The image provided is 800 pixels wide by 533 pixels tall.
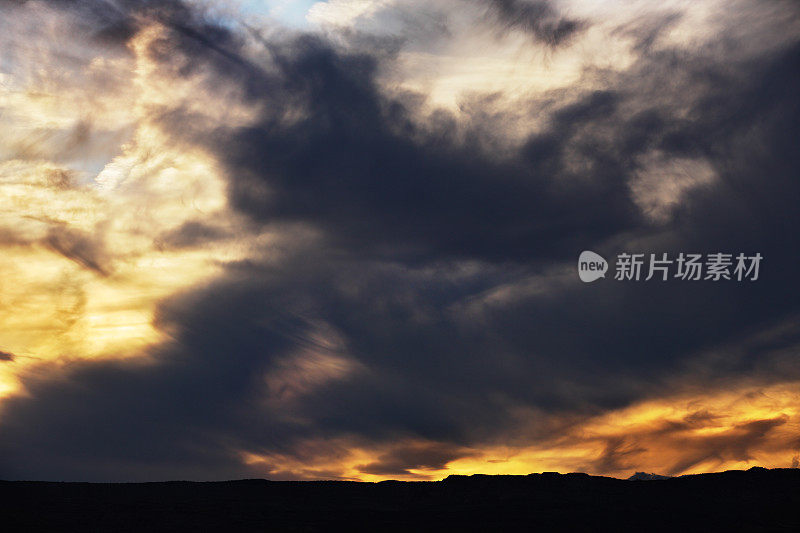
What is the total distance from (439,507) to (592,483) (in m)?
7.12

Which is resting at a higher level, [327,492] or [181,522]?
[327,492]

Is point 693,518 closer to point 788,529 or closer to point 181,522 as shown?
point 788,529

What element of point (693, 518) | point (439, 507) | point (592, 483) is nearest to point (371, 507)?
point (439, 507)

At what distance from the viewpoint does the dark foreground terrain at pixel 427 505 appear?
990 inches

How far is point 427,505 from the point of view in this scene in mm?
28172

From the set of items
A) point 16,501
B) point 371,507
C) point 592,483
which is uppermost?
point 592,483

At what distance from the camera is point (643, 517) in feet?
84.3

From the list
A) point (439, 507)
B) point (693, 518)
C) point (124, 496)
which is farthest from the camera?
point (124, 496)

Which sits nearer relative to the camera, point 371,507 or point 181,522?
point 181,522

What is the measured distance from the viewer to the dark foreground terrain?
25156mm

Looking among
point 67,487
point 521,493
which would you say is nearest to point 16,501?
point 67,487

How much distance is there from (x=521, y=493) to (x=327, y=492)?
27.5 ft

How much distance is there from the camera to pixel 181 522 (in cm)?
2581

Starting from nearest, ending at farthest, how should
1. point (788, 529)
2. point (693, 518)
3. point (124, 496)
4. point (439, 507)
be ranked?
point (788, 529)
point (693, 518)
point (439, 507)
point (124, 496)
